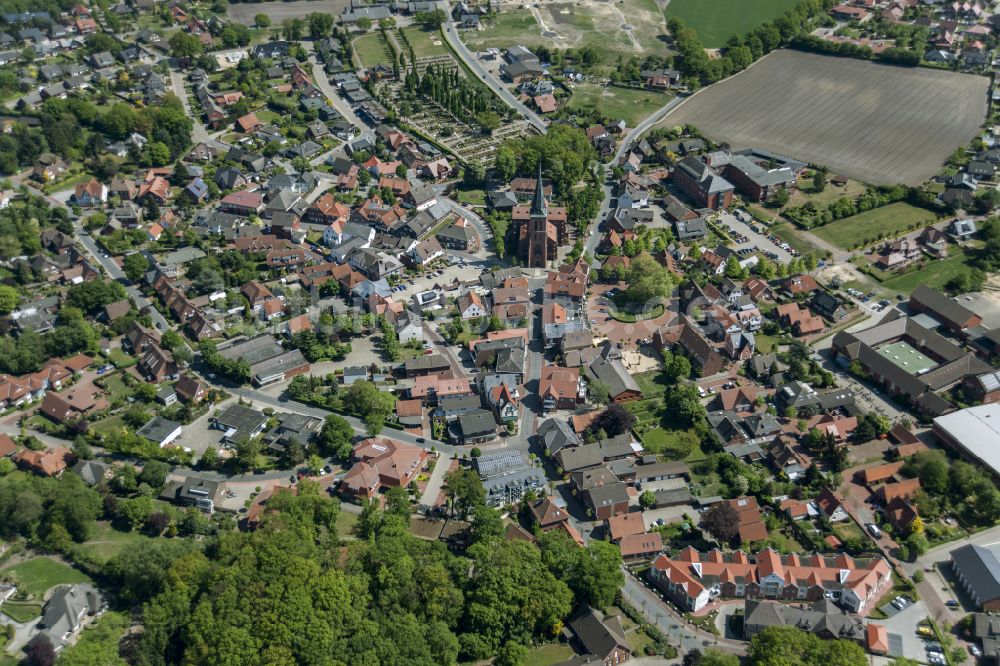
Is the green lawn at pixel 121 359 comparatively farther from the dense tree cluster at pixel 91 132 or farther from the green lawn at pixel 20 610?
the dense tree cluster at pixel 91 132

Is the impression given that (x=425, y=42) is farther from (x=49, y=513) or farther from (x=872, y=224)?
(x=49, y=513)

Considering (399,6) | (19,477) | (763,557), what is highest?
(399,6)

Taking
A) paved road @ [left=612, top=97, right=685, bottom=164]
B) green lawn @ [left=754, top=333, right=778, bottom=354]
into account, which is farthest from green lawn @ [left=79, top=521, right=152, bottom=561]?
paved road @ [left=612, top=97, right=685, bottom=164]

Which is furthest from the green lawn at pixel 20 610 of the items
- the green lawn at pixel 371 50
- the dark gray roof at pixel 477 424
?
the green lawn at pixel 371 50

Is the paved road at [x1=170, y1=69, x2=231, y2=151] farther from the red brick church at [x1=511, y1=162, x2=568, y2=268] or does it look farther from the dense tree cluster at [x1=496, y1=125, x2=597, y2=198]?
the red brick church at [x1=511, y1=162, x2=568, y2=268]

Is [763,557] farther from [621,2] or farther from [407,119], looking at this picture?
[621,2]

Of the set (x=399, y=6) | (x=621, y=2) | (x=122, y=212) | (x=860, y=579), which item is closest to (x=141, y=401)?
(x=122, y=212)
